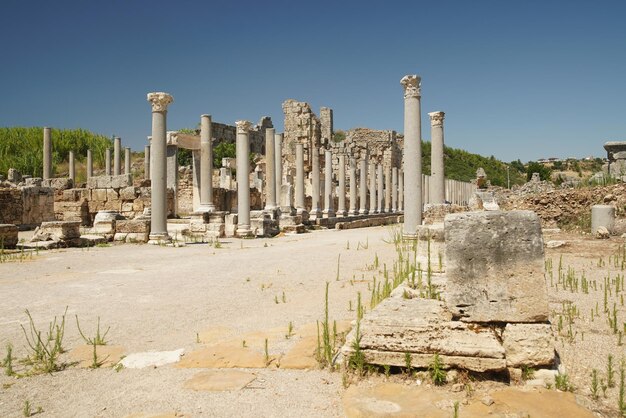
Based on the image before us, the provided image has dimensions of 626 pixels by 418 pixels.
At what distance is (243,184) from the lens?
17.2m

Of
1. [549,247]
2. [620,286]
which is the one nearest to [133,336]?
[620,286]

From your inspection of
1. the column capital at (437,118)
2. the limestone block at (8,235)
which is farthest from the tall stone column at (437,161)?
the limestone block at (8,235)

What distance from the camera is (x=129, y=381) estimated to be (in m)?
3.48

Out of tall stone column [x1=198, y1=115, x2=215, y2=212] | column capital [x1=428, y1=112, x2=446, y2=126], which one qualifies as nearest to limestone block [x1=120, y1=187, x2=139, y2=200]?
tall stone column [x1=198, y1=115, x2=215, y2=212]

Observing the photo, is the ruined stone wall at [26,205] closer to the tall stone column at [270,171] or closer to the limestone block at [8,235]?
the limestone block at [8,235]

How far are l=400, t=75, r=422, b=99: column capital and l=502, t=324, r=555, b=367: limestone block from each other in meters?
10.9

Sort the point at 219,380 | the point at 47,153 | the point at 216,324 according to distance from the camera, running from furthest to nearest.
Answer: the point at 47,153, the point at 216,324, the point at 219,380

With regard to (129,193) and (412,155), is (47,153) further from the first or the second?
(412,155)

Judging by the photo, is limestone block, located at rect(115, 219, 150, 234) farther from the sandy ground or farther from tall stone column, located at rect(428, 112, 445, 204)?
tall stone column, located at rect(428, 112, 445, 204)

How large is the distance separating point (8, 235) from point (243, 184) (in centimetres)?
753

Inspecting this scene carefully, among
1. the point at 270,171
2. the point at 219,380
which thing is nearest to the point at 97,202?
the point at 270,171

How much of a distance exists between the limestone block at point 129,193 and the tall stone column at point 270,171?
5.71 metres

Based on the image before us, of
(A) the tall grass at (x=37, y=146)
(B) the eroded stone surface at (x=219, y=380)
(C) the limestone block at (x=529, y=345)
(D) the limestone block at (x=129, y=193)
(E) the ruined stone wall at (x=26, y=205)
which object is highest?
(A) the tall grass at (x=37, y=146)

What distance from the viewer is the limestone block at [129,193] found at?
67.6ft
